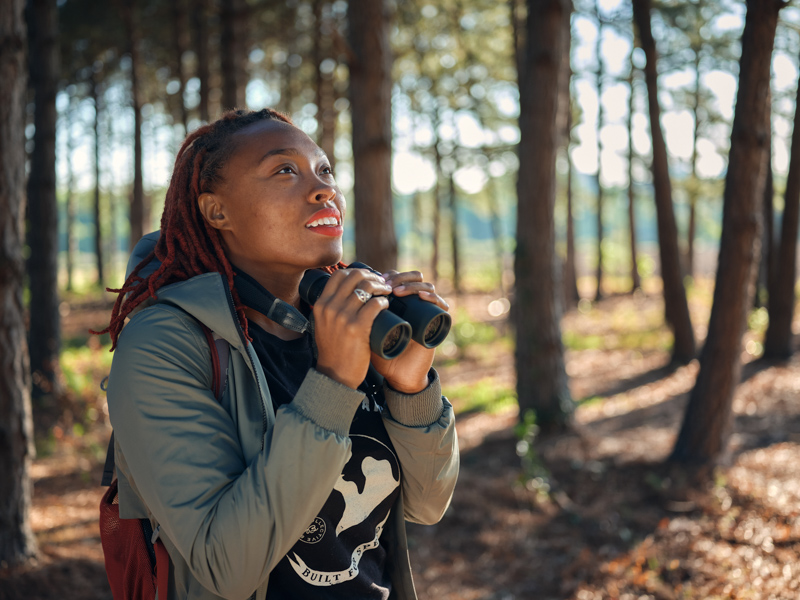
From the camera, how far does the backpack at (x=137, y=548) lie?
1446mm

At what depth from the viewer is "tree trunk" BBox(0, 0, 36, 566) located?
12.2ft

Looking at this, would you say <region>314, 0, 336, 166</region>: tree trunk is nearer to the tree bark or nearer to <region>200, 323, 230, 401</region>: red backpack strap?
the tree bark

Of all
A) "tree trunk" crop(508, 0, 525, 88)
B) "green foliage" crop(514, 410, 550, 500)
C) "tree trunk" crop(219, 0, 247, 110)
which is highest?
"tree trunk" crop(508, 0, 525, 88)

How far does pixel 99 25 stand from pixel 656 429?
48.0ft

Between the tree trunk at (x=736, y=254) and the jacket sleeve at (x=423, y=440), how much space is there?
4.69 meters

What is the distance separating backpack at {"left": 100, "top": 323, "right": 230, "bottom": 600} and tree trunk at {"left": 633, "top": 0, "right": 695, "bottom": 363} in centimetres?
1005

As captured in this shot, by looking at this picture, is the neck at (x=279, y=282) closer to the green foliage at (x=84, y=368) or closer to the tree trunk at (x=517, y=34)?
the green foliage at (x=84, y=368)

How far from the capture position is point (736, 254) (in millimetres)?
5504

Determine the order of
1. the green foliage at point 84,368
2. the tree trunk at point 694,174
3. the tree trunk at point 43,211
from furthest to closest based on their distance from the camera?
1. the tree trunk at point 694,174
2. the green foliage at point 84,368
3. the tree trunk at point 43,211

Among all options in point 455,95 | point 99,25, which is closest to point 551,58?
point 99,25

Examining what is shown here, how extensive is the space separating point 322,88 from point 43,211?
9763 millimetres

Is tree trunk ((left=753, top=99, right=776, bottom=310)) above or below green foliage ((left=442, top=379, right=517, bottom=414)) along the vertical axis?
above

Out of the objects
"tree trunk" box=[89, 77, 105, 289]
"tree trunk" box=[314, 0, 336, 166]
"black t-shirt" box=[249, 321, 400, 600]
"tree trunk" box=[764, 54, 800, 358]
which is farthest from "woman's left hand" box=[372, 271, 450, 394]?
"tree trunk" box=[89, 77, 105, 289]

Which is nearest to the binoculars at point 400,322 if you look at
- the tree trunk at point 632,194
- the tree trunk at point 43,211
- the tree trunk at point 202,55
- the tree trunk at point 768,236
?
the tree trunk at point 43,211
